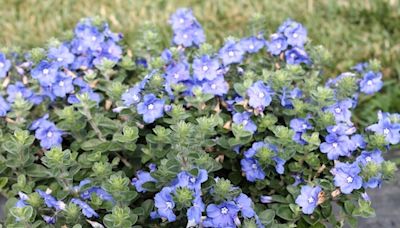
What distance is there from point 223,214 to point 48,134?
767 millimetres

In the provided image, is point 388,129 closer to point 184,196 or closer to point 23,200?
point 184,196

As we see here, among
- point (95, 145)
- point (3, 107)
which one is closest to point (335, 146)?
point (95, 145)

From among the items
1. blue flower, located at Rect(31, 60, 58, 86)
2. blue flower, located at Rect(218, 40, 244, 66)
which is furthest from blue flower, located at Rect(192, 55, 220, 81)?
blue flower, located at Rect(31, 60, 58, 86)

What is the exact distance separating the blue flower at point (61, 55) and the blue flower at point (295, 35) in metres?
0.85

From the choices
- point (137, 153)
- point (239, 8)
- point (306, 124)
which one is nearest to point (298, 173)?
point (306, 124)

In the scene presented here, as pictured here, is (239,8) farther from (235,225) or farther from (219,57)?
(235,225)

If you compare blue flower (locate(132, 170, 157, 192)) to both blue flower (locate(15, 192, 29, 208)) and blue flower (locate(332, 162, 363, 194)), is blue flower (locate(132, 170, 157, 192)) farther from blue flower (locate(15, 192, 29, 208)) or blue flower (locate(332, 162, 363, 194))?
blue flower (locate(332, 162, 363, 194))

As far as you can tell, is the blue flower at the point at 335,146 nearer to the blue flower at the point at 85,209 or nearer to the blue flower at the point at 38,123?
the blue flower at the point at 85,209

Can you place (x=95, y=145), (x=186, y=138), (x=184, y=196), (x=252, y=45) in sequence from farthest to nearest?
1. (x=252, y=45)
2. (x=95, y=145)
3. (x=186, y=138)
4. (x=184, y=196)

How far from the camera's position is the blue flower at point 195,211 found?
2076 mm

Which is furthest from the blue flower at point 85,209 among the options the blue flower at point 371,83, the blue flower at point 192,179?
the blue flower at point 371,83

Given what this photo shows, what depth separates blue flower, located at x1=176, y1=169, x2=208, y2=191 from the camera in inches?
82.9

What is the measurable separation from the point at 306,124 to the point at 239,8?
1725mm

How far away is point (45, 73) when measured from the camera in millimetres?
2617
